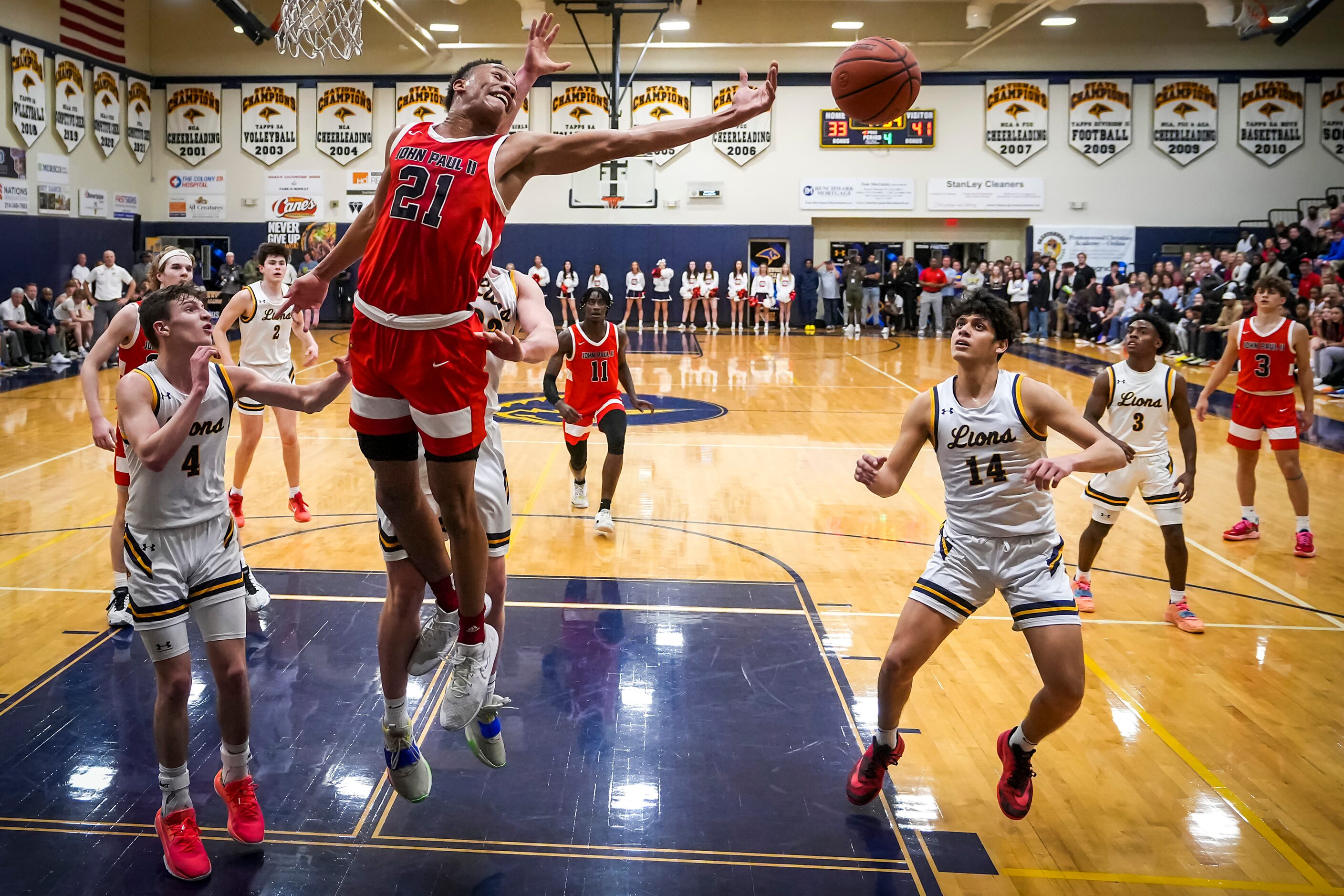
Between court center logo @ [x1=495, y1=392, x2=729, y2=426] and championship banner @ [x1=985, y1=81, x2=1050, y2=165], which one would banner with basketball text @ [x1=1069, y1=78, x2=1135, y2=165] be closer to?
championship banner @ [x1=985, y1=81, x2=1050, y2=165]

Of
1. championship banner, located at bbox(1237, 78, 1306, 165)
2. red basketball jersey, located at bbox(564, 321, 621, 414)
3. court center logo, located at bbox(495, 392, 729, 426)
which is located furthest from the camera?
championship banner, located at bbox(1237, 78, 1306, 165)

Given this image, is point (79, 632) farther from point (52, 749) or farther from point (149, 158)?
point (149, 158)

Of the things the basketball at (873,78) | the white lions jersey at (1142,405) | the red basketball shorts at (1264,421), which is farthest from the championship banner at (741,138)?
the basketball at (873,78)

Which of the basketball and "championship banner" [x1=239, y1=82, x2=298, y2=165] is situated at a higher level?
"championship banner" [x1=239, y1=82, x2=298, y2=165]

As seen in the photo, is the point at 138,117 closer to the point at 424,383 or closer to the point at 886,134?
the point at 886,134

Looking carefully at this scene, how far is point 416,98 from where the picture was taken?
27281 millimetres

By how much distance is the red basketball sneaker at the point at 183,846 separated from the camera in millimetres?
3523

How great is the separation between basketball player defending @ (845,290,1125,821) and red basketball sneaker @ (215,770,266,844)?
215 centimetres

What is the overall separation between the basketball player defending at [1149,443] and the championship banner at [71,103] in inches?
925

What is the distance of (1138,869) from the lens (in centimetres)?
373

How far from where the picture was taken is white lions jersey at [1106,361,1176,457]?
6.28 metres

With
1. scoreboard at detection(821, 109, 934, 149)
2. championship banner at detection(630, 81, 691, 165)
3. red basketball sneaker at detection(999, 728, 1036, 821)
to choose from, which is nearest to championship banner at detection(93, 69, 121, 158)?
championship banner at detection(630, 81, 691, 165)

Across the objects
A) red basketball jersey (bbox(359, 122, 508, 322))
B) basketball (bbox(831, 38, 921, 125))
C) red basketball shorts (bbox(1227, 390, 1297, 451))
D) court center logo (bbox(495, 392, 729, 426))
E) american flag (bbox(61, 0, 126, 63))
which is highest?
american flag (bbox(61, 0, 126, 63))

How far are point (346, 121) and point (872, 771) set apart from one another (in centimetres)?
2670
